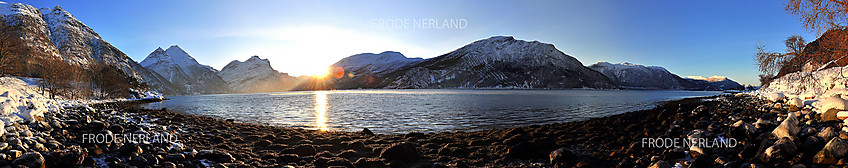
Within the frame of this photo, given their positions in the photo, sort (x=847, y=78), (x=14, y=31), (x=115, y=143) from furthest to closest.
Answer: (x=14, y=31) → (x=847, y=78) → (x=115, y=143)

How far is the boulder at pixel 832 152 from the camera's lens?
651 centimetres

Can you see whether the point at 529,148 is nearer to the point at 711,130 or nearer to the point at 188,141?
the point at 711,130

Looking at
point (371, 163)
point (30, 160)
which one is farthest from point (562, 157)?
point (30, 160)

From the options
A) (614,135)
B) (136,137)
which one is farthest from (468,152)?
(136,137)

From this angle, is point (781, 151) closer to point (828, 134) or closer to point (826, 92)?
point (828, 134)

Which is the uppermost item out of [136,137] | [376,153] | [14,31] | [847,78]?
[14,31]

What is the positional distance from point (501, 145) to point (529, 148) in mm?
2308

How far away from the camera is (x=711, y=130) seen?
11.6 meters

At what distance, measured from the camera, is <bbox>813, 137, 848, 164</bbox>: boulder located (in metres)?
6.51

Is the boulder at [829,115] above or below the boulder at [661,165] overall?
above

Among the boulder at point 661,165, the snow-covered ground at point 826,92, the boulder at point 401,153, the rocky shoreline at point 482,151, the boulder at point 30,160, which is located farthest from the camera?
the boulder at point 401,153

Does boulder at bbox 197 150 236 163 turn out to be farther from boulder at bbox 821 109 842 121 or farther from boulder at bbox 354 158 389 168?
boulder at bbox 821 109 842 121

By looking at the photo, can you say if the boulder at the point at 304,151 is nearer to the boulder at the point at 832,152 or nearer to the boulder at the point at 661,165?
the boulder at the point at 661,165

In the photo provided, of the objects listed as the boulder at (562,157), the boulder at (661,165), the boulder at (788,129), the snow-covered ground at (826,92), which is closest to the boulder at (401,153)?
the boulder at (562,157)
